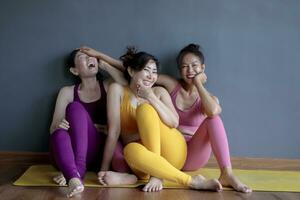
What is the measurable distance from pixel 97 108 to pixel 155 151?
55 cm

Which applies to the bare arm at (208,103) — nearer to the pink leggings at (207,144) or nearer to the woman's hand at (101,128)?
the pink leggings at (207,144)

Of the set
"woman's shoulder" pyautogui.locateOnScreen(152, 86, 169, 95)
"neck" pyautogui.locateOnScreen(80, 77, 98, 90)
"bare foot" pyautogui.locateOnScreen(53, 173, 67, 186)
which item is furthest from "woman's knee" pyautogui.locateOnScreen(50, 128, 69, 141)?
"woman's shoulder" pyautogui.locateOnScreen(152, 86, 169, 95)

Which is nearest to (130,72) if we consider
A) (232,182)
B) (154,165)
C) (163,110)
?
(163,110)

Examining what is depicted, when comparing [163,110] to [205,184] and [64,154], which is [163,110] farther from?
[64,154]

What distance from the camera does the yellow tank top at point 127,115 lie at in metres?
2.09

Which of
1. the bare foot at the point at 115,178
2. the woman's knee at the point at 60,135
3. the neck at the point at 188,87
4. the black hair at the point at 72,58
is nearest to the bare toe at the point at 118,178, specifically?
the bare foot at the point at 115,178

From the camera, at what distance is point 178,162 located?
6.48 feet

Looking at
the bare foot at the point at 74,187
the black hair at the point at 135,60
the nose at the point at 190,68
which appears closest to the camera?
the bare foot at the point at 74,187

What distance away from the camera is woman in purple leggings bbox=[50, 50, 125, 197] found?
183cm

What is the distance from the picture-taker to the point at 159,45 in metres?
2.33

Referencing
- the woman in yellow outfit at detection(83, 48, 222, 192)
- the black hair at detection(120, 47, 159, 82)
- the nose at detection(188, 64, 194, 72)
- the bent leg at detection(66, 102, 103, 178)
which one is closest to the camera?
the woman in yellow outfit at detection(83, 48, 222, 192)

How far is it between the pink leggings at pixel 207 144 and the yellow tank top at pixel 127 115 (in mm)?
304

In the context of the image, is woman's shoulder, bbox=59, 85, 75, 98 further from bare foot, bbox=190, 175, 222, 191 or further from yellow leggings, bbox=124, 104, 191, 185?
bare foot, bbox=190, 175, 222, 191

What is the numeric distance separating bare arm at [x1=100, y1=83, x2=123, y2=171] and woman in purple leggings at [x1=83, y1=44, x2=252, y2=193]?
49 millimetres
